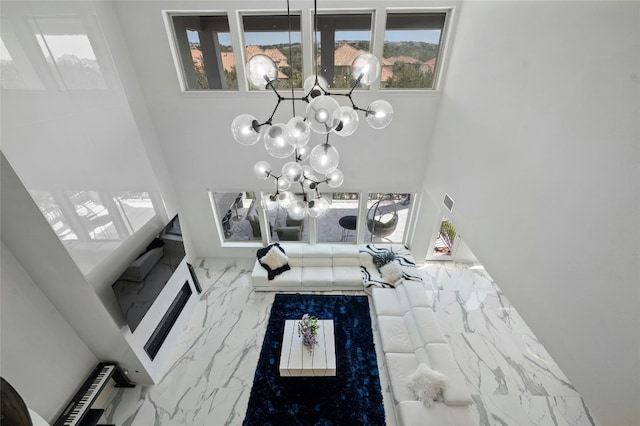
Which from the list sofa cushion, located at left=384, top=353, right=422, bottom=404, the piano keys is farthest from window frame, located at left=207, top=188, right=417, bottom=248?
the piano keys

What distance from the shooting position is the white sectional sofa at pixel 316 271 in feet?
17.9

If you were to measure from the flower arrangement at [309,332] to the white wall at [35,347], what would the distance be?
2872 mm

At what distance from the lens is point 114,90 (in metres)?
3.70

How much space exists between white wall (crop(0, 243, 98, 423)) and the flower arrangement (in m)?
2.87

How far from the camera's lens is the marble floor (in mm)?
3697

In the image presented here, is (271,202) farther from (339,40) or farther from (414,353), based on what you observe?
(414,353)

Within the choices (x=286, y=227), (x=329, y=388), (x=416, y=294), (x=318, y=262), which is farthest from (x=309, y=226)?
(x=329, y=388)

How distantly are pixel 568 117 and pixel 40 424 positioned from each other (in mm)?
4424

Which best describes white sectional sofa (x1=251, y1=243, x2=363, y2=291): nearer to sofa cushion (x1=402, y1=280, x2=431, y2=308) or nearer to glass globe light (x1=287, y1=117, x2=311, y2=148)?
sofa cushion (x1=402, y1=280, x2=431, y2=308)

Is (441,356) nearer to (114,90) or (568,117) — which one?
(568,117)

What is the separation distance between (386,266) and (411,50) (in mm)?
3945

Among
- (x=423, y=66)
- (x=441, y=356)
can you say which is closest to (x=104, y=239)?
(x=441, y=356)

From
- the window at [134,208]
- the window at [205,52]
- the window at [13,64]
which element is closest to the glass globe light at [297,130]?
the window at [13,64]

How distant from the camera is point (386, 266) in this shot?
5.52 meters
